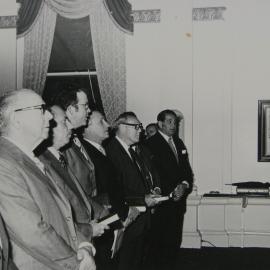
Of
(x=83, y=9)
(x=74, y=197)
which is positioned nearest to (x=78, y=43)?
(x=83, y=9)

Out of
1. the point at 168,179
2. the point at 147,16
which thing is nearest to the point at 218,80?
the point at 147,16

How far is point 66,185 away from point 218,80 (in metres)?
4.23

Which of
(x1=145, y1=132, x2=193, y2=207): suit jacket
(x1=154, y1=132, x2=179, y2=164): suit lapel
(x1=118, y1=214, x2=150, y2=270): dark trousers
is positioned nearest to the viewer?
(x1=118, y1=214, x2=150, y2=270): dark trousers

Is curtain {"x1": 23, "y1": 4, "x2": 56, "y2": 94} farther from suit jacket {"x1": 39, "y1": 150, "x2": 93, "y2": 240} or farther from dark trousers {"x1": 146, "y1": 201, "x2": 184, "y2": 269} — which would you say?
suit jacket {"x1": 39, "y1": 150, "x2": 93, "y2": 240}

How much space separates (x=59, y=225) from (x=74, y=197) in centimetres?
39

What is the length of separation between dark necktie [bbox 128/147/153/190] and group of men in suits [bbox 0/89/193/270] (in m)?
0.01

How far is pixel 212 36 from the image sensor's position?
19.9ft

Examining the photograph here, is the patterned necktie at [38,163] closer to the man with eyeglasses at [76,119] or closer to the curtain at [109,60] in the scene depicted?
the man with eyeglasses at [76,119]

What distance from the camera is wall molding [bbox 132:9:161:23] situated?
6207 millimetres

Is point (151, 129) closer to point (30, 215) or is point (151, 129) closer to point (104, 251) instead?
point (104, 251)

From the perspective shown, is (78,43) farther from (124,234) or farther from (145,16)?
(124,234)

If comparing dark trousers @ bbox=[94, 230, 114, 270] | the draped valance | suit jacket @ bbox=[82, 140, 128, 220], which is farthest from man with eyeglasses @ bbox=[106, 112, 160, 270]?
the draped valance

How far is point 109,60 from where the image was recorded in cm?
650

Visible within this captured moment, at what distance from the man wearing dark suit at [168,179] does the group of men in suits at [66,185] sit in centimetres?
33
